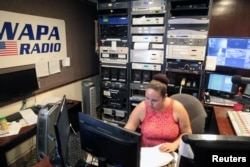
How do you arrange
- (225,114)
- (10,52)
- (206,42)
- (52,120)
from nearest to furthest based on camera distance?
(52,120) → (225,114) → (10,52) → (206,42)

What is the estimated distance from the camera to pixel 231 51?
241 cm

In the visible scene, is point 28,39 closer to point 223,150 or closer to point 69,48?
point 69,48

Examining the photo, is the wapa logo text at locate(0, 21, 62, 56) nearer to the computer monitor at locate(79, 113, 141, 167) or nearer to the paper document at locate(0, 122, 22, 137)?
the paper document at locate(0, 122, 22, 137)

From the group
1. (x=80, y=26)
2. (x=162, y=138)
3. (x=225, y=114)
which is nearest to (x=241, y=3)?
(x=225, y=114)

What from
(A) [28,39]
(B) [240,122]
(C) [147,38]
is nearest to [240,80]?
(B) [240,122]

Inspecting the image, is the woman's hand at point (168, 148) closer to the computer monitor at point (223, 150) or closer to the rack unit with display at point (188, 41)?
the computer monitor at point (223, 150)

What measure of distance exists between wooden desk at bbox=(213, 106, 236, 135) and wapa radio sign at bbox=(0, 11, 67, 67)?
2.28 m

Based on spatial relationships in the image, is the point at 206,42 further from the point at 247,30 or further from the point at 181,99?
the point at 181,99

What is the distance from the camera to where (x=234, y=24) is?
2.69 metres

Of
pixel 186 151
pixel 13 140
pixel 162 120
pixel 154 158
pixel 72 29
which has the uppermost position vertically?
pixel 72 29

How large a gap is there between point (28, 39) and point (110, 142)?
1.96 metres

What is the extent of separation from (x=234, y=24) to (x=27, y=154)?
340cm

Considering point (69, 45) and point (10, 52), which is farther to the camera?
point (69, 45)

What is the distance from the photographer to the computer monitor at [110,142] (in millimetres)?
846
